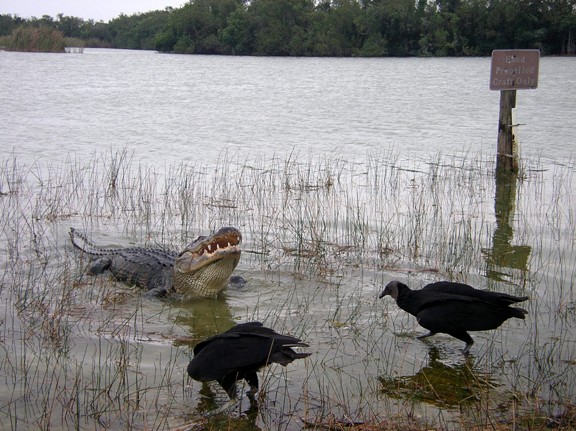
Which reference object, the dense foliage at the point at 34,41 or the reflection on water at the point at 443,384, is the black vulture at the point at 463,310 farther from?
the dense foliage at the point at 34,41

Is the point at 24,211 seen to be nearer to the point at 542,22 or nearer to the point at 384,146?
the point at 384,146

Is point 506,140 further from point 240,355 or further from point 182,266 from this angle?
point 240,355

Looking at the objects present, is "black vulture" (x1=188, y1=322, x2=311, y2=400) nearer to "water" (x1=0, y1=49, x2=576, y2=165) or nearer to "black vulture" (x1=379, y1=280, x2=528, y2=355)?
"black vulture" (x1=379, y1=280, x2=528, y2=355)

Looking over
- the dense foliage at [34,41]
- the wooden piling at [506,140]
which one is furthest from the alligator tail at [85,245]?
the dense foliage at [34,41]

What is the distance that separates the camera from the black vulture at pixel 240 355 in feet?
13.7

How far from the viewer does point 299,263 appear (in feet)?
24.4

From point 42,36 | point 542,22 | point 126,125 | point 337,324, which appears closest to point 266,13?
point 42,36

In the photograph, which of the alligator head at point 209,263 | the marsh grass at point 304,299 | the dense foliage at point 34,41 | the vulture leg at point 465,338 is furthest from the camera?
the dense foliage at point 34,41

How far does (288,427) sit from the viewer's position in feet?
13.4

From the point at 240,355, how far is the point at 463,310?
1599 mm

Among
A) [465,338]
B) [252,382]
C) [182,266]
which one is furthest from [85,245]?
[465,338]

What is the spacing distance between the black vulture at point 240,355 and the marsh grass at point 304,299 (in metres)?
0.23

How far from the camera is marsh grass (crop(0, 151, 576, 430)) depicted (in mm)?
4301

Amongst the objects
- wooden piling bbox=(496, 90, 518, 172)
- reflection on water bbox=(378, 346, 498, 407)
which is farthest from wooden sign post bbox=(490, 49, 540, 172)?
reflection on water bbox=(378, 346, 498, 407)
